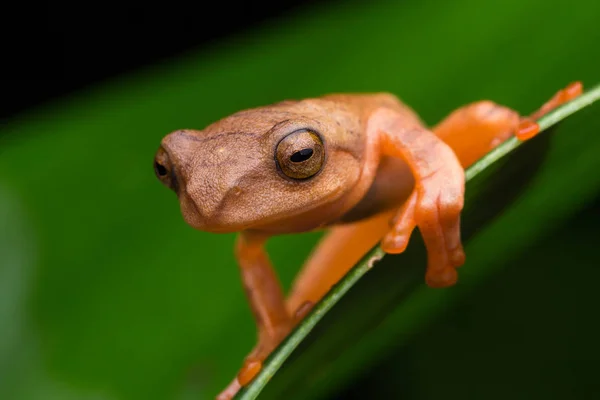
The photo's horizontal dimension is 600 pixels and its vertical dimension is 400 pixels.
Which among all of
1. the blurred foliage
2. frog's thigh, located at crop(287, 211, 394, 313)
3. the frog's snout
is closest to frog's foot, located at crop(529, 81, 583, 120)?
the blurred foliage

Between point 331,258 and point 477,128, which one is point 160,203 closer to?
point 331,258

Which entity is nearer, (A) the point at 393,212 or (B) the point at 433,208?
(B) the point at 433,208

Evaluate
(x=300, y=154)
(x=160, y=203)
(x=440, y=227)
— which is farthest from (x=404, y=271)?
(x=160, y=203)

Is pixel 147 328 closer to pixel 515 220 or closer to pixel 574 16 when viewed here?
pixel 515 220

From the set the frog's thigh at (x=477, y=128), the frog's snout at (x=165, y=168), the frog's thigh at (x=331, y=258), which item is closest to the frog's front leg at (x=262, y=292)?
the frog's thigh at (x=331, y=258)

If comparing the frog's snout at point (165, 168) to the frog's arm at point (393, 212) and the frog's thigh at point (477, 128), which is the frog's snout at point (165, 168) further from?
the frog's thigh at point (477, 128)

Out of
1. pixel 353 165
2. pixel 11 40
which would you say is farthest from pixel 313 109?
pixel 11 40
